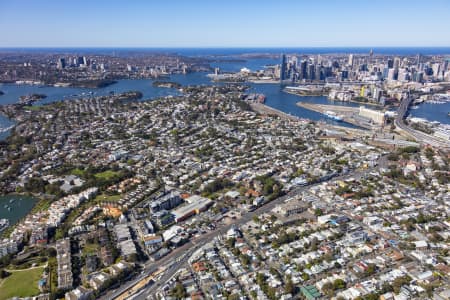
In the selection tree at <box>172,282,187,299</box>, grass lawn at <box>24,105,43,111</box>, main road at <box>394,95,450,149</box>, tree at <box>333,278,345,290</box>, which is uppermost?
grass lawn at <box>24,105,43,111</box>

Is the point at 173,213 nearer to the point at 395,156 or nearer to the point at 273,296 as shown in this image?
the point at 273,296

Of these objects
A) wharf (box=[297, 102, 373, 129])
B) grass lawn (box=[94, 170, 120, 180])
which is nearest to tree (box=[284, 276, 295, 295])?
grass lawn (box=[94, 170, 120, 180])

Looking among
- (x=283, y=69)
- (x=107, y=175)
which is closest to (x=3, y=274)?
(x=107, y=175)

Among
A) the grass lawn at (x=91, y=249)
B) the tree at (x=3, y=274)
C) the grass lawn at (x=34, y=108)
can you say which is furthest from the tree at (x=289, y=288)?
the grass lawn at (x=34, y=108)

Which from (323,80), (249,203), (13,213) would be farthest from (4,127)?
(323,80)

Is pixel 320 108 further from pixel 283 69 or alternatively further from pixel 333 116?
pixel 283 69

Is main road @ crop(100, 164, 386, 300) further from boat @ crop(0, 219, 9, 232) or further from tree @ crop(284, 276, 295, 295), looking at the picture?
boat @ crop(0, 219, 9, 232)
